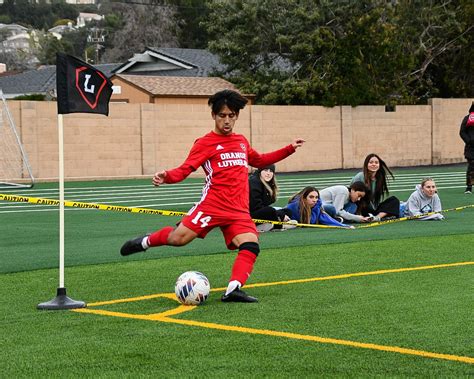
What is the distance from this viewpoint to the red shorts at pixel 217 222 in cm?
909

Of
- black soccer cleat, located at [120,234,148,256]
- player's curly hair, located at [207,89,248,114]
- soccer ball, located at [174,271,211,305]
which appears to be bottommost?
soccer ball, located at [174,271,211,305]

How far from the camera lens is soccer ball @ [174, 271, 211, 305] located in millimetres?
8656

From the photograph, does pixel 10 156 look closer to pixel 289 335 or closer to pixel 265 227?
pixel 265 227

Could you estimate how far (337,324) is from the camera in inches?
303

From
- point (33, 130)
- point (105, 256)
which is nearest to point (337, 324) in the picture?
point (105, 256)

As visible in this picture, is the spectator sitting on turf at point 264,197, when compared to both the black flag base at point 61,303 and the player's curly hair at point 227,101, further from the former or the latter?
the black flag base at point 61,303

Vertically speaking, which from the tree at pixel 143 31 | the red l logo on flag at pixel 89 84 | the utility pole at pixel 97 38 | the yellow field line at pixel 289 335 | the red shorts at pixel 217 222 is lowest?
the yellow field line at pixel 289 335

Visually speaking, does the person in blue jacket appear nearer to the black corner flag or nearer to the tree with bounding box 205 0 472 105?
the black corner flag

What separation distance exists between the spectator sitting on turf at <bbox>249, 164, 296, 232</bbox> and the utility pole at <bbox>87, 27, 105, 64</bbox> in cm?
8598

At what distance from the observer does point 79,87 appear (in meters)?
8.93

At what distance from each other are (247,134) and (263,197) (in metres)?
21.3

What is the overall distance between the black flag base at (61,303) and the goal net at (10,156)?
2220 centimetres

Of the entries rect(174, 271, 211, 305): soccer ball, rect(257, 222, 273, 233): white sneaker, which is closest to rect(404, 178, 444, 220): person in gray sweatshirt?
rect(257, 222, 273, 233): white sneaker

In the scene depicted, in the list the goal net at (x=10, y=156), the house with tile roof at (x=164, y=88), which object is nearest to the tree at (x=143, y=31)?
the house with tile roof at (x=164, y=88)
